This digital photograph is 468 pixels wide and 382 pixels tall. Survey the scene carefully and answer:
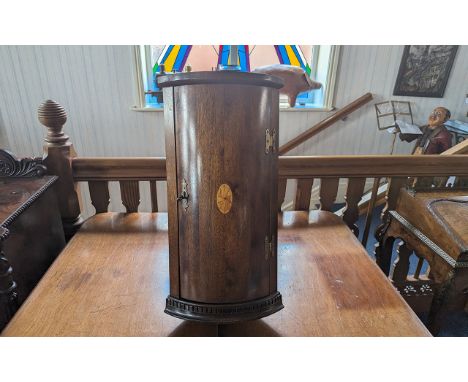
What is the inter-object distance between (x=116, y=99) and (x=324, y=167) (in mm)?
2417

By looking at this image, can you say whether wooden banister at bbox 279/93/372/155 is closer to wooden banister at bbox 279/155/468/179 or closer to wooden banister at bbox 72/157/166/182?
wooden banister at bbox 279/155/468/179

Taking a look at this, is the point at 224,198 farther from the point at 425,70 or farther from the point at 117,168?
the point at 425,70

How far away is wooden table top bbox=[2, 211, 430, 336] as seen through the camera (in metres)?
0.67

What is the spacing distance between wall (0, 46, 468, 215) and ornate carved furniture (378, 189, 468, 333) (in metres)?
2.04

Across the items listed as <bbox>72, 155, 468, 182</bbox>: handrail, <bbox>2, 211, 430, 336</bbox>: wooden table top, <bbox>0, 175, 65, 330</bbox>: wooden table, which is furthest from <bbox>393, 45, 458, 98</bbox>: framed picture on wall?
<bbox>0, 175, 65, 330</bbox>: wooden table

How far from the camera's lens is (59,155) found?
39.1 inches

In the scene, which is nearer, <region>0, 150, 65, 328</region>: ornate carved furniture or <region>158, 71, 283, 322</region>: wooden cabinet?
<region>158, 71, 283, 322</region>: wooden cabinet

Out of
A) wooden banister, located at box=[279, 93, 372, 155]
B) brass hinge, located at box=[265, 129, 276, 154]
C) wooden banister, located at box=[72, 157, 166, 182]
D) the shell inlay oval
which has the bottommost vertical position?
wooden banister, located at box=[279, 93, 372, 155]

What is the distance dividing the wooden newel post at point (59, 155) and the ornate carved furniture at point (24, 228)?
0.04 m

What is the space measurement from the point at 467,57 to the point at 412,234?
9.05ft

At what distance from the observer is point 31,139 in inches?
118

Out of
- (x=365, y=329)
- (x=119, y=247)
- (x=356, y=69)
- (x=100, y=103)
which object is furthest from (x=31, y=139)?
(x=365, y=329)

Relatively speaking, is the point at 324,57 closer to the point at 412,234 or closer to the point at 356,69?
the point at 356,69

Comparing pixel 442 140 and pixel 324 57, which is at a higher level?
pixel 324 57
